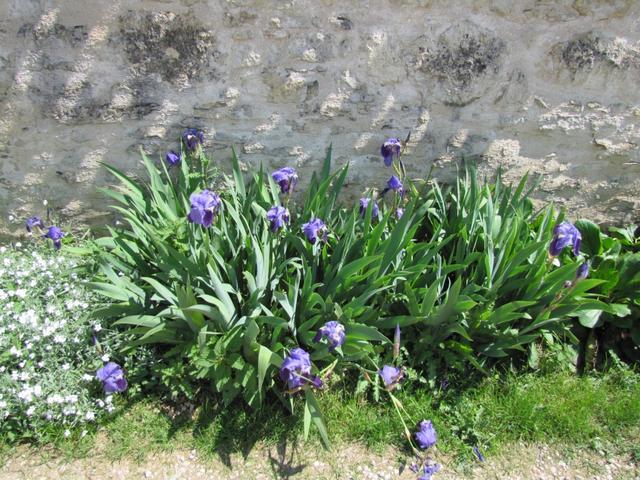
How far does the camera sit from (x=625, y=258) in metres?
2.66

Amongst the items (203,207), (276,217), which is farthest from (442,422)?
(203,207)

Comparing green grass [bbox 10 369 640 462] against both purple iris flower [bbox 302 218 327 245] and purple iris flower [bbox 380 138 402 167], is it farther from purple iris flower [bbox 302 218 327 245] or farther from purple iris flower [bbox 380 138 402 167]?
purple iris flower [bbox 380 138 402 167]

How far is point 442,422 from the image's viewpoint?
2.33 meters

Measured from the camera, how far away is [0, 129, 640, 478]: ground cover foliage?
2141mm

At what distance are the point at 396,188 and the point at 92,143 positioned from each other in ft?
5.68

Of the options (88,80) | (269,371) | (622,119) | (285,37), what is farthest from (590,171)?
(88,80)

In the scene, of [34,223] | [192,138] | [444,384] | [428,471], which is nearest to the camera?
[428,471]

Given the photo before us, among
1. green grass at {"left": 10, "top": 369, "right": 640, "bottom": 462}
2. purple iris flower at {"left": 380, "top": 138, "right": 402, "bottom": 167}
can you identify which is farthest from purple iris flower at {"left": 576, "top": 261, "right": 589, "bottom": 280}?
purple iris flower at {"left": 380, "top": 138, "right": 402, "bottom": 167}

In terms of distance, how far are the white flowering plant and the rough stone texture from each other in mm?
667

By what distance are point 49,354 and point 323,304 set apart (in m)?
1.26

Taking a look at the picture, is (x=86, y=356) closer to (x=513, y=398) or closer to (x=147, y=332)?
(x=147, y=332)

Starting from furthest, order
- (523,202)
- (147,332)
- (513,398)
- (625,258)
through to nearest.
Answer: (523,202)
(625,258)
(513,398)
(147,332)

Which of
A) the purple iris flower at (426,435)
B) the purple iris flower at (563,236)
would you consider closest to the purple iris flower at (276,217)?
the purple iris flower at (426,435)

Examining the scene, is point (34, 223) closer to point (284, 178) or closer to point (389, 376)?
point (284, 178)
